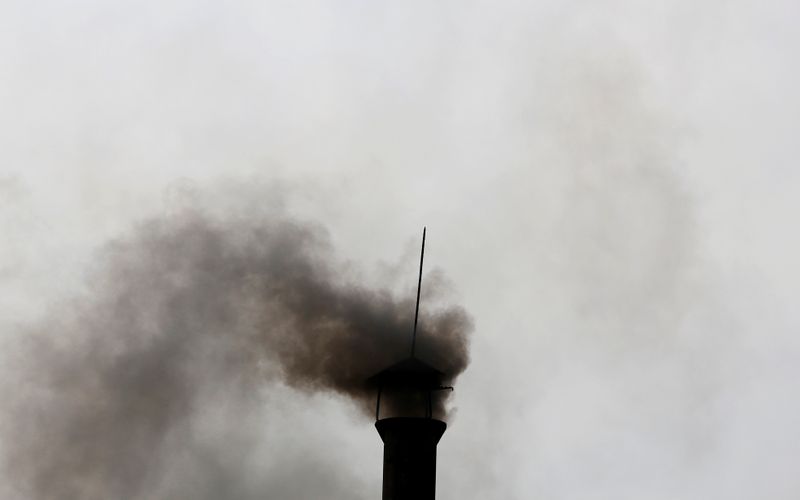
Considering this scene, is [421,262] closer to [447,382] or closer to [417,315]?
[417,315]

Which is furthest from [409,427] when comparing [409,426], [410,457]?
[410,457]

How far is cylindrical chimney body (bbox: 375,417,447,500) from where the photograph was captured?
20.8m

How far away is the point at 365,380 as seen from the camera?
2397 centimetres

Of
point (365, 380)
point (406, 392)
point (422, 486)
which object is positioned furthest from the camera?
point (365, 380)

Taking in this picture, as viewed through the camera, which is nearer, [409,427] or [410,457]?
[410,457]


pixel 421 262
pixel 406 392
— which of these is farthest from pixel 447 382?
pixel 421 262

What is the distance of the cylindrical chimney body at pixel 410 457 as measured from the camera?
2075cm

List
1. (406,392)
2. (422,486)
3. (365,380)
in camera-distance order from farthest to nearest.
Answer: (365,380)
(406,392)
(422,486)

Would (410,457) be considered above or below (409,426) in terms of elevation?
below

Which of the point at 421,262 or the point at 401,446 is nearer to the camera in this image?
the point at 401,446

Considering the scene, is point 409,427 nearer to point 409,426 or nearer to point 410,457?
point 409,426

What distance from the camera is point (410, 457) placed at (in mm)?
20938

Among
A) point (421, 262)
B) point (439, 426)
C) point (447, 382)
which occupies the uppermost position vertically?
point (421, 262)

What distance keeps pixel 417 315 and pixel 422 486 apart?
424cm
